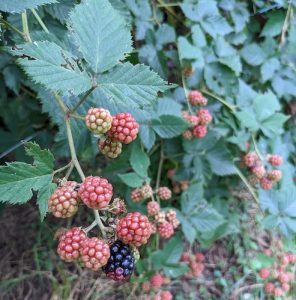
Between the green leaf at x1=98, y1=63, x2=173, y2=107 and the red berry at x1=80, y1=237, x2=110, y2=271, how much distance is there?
0.27 meters

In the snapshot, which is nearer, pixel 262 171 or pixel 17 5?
pixel 17 5

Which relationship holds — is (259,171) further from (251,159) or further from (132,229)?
(132,229)

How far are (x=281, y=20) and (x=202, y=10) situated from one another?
1.46 feet

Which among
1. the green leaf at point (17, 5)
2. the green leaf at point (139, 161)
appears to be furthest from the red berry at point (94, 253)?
the green leaf at point (139, 161)

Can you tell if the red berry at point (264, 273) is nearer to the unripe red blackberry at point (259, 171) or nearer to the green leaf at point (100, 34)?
the unripe red blackberry at point (259, 171)

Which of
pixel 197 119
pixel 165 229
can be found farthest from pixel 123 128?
pixel 197 119

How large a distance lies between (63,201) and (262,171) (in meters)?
1.05

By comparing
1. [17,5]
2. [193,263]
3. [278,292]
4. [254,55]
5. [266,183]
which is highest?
[17,5]

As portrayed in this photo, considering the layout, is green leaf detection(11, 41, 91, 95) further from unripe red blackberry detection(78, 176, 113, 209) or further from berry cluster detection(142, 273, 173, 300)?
berry cluster detection(142, 273, 173, 300)

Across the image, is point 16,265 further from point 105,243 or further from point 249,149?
point 105,243

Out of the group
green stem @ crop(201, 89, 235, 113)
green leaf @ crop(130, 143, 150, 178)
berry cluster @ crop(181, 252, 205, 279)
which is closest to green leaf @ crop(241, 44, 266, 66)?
green stem @ crop(201, 89, 235, 113)

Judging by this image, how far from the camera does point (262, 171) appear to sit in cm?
155

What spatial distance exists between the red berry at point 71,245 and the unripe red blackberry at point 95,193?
0.06m

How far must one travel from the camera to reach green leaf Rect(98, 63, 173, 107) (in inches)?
30.9
